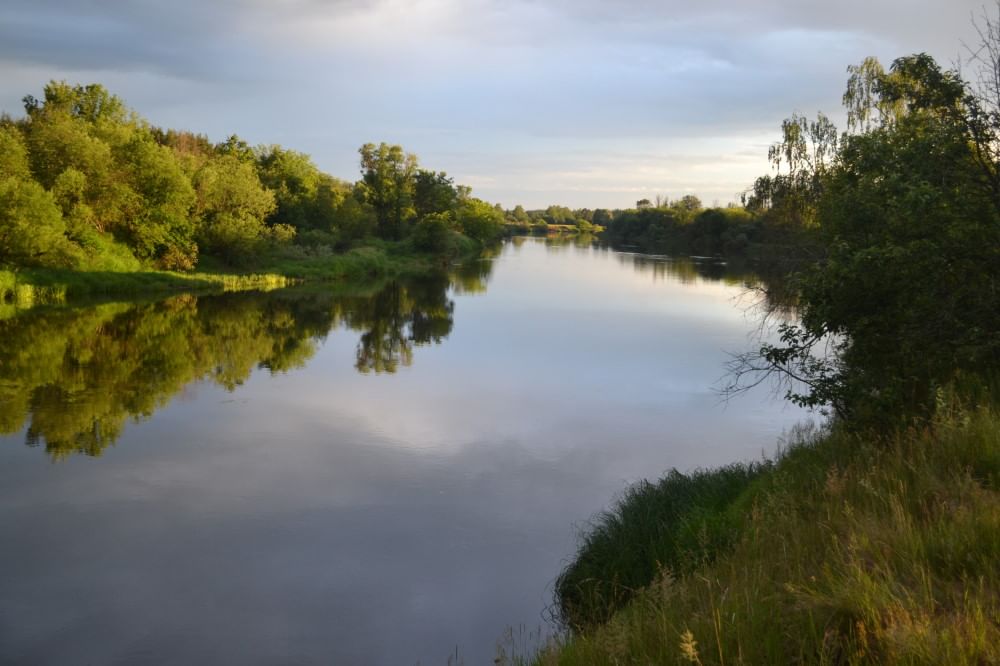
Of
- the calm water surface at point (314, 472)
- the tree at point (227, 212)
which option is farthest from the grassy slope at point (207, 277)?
the calm water surface at point (314, 472)

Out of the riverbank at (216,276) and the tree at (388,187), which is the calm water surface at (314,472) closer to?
the riverbank at (216,276)

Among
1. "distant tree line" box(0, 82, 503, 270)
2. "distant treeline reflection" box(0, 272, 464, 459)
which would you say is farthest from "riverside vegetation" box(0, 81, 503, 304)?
"distant treeline reflection" box(0, 272, 464, 459)

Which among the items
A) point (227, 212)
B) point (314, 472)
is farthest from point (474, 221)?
point (314, 472)

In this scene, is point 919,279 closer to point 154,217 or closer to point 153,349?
point 153,349

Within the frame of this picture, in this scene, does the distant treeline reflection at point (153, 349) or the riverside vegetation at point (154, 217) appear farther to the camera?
the riverside vegetation at point (154, 217)

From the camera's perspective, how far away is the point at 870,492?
5.30 m

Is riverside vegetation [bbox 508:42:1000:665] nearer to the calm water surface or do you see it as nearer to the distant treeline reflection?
the calm water surface

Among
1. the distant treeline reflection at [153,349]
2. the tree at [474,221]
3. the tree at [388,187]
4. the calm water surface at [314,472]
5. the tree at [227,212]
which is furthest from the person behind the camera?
the tree at [474,221]

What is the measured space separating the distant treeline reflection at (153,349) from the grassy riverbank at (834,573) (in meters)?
10.4

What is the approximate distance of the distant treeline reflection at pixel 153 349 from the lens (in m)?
14.0

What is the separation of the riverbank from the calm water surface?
182 inches

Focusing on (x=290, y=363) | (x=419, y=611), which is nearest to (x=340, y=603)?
(x=419, y=611)

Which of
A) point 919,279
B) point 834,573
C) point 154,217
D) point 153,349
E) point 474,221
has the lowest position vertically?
point 153,349

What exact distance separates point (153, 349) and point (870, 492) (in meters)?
20.5
